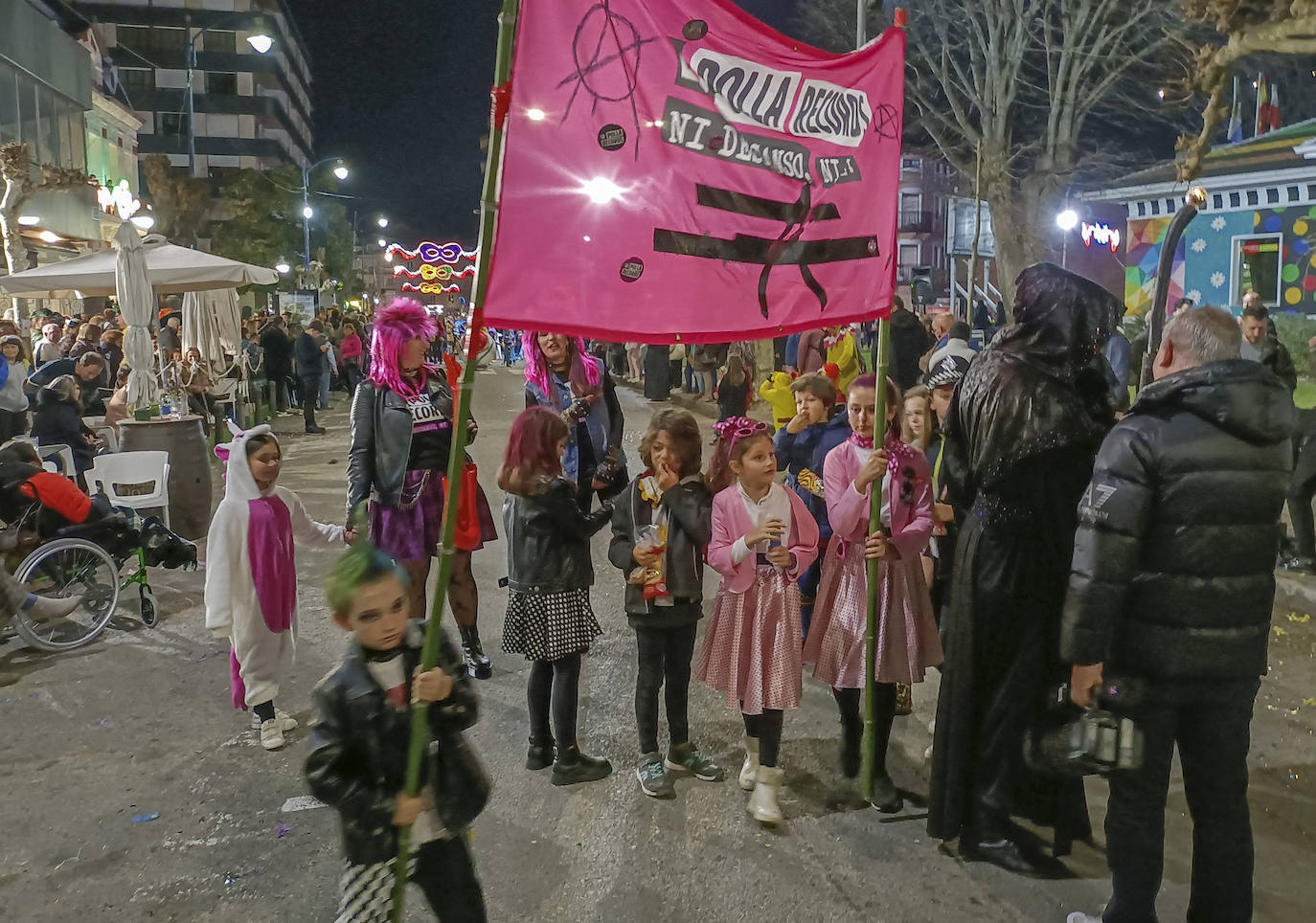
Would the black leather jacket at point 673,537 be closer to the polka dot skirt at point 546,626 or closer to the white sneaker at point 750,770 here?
the polka dot skirt at point 546,626

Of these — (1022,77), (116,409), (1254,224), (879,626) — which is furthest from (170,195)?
(879,626)

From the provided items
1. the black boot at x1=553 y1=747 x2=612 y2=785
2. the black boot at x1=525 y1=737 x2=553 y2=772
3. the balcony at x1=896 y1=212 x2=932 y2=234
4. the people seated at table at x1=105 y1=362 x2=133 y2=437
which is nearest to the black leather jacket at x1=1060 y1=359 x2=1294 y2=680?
the black boot at x1=553 y1=747 x2=612 y2=785

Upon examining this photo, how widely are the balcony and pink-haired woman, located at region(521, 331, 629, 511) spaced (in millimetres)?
59265

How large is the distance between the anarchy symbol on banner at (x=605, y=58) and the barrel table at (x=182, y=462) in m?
8.05

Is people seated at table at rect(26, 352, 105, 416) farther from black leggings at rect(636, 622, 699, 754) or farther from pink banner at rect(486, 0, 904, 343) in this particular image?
pink banner at rect(486, 0, 904, 343)

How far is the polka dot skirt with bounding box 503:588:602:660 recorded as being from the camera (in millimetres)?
4441

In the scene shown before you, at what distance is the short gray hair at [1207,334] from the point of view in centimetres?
306

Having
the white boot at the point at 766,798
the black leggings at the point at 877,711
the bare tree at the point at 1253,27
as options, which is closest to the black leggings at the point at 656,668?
the white boot at the point at 766,798

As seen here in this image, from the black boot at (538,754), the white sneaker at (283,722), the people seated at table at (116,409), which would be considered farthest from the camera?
the people seated at table at (116,409)

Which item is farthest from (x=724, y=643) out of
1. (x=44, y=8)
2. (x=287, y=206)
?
(x=287, y=206)

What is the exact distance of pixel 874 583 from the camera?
160 inches

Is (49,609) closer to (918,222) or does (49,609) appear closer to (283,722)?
(283,722)

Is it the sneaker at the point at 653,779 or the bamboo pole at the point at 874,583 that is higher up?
the bamboo pole at the point at 874,583

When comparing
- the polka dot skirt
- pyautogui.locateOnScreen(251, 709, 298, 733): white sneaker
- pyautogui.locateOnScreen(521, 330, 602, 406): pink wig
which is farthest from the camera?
pyautogui.locateOnScreen(521, 330, 602, 406): pink wig
